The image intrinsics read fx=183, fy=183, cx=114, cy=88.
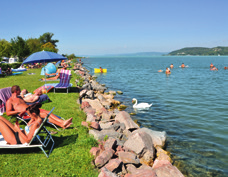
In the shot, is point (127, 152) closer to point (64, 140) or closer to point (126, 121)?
point (64, 140)

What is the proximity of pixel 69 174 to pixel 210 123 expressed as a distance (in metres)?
9.83

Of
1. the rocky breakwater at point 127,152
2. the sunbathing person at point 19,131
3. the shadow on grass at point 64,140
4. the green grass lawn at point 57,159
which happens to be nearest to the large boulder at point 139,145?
the rocky breakwater at point 127,152

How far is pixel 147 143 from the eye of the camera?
7.22 meters

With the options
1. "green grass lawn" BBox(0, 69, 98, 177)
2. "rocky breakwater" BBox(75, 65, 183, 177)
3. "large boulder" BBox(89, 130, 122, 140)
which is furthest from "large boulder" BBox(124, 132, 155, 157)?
"green grass lawn" BBox(0, 69, 98, 177)

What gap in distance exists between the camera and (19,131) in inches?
212

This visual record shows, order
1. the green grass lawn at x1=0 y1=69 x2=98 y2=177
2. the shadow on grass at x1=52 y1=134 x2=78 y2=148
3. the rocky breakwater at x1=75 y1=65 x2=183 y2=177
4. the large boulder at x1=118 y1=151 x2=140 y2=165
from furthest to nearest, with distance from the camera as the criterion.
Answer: the shadow on grass at x1=52 y1=134 x2=78 y2=148 < the large boulder at x1=118 y1=151 x2=140 y2=165 < the rocky breakwater at x1=75 y1=65 x2=183 y2=177 < the green grass lawn at x1=0 y1=69 x2=98 y2=177

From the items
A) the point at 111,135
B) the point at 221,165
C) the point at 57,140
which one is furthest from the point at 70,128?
the point at 221,165

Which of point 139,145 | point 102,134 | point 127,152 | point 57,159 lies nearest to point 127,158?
point 127,152

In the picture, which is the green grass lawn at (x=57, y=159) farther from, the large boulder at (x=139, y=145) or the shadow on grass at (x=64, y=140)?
the large boulder at (x=139, y=145)

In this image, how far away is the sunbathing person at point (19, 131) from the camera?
5.23 meters

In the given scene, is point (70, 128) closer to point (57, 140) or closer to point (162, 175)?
point (57, 140)

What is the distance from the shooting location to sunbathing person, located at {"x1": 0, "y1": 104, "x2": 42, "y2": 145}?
523 centimetres

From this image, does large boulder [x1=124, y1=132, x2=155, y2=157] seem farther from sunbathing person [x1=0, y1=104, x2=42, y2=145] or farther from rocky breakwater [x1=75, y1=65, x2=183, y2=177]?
sunbathing person [x1=0, y1=104, x2=42, y2=145]

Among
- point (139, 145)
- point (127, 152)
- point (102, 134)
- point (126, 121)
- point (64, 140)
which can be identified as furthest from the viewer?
point (126, 121)
